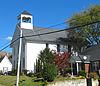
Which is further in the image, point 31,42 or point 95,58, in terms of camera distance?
point 31,42

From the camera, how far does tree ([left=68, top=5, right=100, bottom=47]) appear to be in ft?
165


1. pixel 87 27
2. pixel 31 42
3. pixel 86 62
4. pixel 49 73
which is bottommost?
pixel 49 73

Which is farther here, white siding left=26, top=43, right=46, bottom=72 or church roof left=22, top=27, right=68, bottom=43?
church roof left=22, top=27, right=68, bottom=43

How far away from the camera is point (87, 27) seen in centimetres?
5181

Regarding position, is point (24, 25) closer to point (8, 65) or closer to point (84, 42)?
point (84, 42)

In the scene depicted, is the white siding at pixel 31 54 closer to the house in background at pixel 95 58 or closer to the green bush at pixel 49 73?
the house in background at pixel 95 58

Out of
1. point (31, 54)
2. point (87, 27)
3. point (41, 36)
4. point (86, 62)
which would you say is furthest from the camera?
point (41, 36)

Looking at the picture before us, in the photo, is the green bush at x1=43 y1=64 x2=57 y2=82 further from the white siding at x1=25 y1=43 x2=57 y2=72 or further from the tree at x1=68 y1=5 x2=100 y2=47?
the tree at x1=68 y1=5 x2=100 y2=47

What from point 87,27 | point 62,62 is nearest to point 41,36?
point 87,27

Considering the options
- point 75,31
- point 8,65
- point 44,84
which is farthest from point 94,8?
point 8,65

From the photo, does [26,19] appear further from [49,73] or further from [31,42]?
[49,73]

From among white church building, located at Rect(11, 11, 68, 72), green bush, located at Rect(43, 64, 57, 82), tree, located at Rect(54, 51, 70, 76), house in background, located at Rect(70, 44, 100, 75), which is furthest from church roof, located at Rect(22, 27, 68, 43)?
green bush, located at Rect(43, 64, 57, 82)

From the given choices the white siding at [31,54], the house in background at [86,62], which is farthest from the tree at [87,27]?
the white siding at [31,54]

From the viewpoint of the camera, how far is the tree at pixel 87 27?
50219 mm
